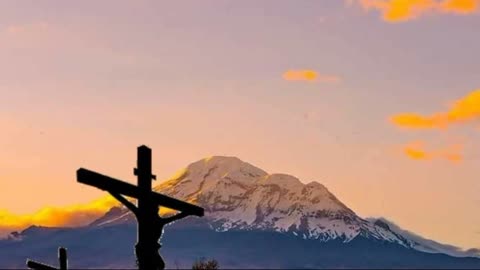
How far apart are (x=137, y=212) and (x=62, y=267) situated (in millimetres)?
9728

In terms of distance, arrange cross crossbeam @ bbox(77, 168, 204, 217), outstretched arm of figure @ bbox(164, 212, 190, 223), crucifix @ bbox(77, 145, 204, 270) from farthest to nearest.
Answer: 1. outstretched arm of figure @ bbox(164, 212, 190, 223)
2. crucifix @ bbox(77, 145, 204, 270)
3. cross crossbeam @ bbox(77, 168, 204, 217)

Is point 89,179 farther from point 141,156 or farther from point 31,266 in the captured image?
point 31,266

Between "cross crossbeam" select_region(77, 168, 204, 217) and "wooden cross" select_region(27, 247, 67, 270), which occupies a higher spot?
"wooden cross" select_region(27, 247, 67, 270)

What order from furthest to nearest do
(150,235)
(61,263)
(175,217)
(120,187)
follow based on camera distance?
1. (61,263)
2. (175,217)
3. (150,235)
4. (120,187)

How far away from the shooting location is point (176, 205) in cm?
2625

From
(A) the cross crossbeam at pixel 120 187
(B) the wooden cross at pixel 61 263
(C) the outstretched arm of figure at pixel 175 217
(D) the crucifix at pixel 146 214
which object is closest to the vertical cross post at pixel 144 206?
(D) the crucifix at pixel 146 214

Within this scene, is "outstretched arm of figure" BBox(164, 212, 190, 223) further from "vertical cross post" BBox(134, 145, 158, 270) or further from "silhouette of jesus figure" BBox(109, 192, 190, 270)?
"vertical cross post" BBox(134, 145, 158, 270)

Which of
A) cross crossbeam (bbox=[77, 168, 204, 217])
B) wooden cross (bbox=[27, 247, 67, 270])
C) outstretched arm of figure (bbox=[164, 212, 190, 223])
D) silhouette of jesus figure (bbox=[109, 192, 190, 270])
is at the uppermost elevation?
wooden cross (bbox=[27, 247, 67, 270])

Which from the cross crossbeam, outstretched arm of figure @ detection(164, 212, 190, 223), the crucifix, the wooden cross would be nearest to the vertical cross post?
the crucifix

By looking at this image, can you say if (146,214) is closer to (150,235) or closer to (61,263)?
(150,235)

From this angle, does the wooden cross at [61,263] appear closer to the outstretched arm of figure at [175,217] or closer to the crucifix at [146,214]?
the outstretched arm of figure at [175,217]

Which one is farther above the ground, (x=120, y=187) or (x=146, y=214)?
(x=120, y=187)

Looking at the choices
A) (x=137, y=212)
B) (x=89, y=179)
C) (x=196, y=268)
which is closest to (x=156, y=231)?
(x=137, y=212)

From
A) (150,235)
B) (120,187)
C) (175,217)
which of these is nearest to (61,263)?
(175,217)
